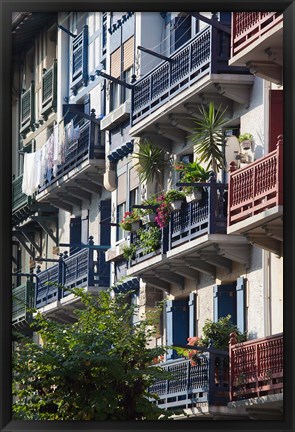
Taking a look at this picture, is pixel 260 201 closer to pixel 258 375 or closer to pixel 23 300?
pixel 258 375

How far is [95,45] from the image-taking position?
1754 inches

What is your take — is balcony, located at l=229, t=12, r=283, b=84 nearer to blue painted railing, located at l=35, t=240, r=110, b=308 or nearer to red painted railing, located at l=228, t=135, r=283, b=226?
red painted railing, located at l=228, t=135, r=283, b=226

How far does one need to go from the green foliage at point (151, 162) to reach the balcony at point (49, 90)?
10.9 meters

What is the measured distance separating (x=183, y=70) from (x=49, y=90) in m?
14.6

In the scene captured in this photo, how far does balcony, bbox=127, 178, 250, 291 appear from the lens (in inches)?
1291

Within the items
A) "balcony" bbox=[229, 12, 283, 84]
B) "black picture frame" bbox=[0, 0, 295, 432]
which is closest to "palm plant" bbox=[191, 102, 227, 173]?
"balcony" bbox=[229, 12, 283, 84]

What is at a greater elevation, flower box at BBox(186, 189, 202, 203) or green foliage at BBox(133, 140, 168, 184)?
green foliage at BBox(133, 140, 168, 184)

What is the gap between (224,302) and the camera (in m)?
34.2

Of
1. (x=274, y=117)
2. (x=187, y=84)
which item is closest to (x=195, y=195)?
(x=187, y=84)

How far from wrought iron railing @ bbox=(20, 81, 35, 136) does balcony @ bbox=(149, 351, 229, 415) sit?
17.3m

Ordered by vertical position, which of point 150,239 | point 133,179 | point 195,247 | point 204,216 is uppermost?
point 133,179

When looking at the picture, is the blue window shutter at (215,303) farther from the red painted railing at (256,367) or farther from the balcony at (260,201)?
the balcony at (260,201)

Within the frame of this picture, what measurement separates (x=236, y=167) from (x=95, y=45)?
13.1 m

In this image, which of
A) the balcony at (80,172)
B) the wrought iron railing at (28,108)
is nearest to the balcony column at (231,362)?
the balcony at (80,172)
